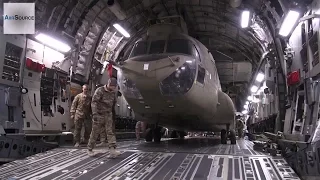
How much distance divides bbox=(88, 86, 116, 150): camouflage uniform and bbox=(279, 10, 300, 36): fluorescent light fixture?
4315 mm

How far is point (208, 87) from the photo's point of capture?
778cm

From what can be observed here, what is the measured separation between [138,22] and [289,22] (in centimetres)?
677

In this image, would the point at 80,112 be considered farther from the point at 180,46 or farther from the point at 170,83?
the point at 180,46

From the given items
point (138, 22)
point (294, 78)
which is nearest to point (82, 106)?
point (294, 78)

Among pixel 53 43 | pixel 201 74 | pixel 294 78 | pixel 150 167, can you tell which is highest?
pixel 53 43

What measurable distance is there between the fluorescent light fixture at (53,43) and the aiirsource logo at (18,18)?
0.38 m

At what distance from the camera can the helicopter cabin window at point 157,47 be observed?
24.4 ft

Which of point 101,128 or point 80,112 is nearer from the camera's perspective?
point 101,128

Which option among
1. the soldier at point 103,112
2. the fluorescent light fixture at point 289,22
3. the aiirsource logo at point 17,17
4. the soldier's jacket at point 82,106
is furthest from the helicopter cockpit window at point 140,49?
the fluorescent light fixture at point 289,22

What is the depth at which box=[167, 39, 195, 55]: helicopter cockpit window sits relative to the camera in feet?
24.3

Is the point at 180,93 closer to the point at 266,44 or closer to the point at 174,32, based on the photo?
the point at 174,32

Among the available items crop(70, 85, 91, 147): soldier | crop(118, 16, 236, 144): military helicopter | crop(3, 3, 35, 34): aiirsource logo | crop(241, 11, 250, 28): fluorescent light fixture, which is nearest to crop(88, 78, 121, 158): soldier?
crop(118, 16, 236, 144): military helicopter

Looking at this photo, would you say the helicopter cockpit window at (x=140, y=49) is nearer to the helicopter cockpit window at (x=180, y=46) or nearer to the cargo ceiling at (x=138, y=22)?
the helicopter cockpit window at (x=180, y=46)

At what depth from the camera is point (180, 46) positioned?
7480 millimetres
